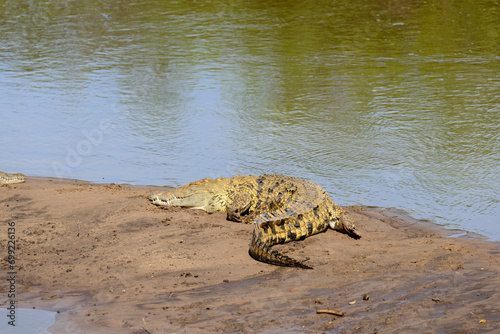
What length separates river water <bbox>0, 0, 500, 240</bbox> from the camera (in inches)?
276

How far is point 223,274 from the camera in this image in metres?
4.58

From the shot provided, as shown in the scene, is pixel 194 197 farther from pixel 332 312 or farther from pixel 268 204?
pixel 332 312

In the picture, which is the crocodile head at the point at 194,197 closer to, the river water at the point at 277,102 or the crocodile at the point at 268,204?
the crocodile at the point at 268,204

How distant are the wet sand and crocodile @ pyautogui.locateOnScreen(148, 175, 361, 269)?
10cm

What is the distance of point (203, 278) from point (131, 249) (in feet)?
2.63

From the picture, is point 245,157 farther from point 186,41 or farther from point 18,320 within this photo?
point 186,41

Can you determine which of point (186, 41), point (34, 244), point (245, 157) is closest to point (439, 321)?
point (34, 244)

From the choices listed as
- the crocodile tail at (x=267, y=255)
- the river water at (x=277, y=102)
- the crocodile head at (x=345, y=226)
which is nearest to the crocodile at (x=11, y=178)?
the river water at (x=277, y=102)

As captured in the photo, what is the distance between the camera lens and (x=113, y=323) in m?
3.86

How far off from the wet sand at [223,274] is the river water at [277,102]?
0.96m

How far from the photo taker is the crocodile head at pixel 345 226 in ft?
17.5

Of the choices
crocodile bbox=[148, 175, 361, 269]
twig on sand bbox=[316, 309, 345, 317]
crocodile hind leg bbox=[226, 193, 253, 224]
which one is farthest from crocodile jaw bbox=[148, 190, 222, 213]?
twig on sand bbox=[316, 309, 345, 317]

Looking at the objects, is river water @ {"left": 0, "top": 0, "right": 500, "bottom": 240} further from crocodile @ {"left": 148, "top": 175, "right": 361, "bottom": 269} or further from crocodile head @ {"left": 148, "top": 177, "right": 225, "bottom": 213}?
crocodile head @ {"left": 148, "top": 177, "right": 225, "bottom": 213}

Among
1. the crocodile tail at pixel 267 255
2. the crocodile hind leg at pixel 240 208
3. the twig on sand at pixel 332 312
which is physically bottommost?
the crocodile hind leg at pixel 240 208
